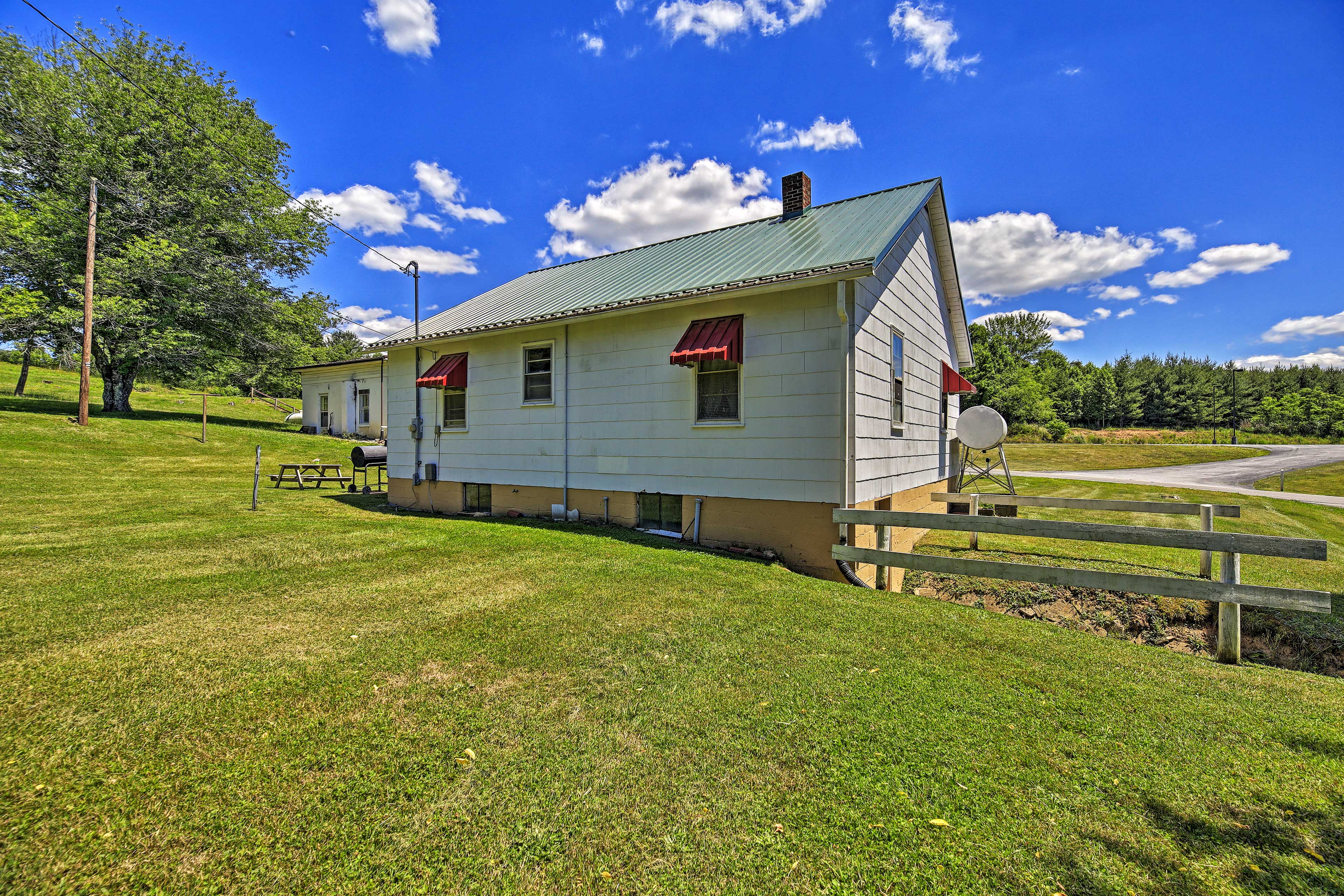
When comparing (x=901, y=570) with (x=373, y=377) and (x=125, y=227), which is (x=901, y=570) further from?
Answer: (x=125, y=227)

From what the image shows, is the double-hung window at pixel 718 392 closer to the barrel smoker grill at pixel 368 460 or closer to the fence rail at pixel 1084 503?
the fence rail at pixel 1084 503

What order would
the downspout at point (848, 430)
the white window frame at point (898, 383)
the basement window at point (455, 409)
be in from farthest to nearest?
1. the basement window at point (455, 409)
2. the white window frame at point (898, 383)
3. the downspout at point (848, 430)

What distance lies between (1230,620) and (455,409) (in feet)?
39.5

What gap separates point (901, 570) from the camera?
8.34 metres


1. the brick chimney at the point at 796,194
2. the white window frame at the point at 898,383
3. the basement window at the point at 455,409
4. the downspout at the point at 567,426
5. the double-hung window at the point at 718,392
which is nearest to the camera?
the double-hung window at the point at 718,392

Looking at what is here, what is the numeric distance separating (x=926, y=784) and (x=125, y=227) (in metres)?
31.4

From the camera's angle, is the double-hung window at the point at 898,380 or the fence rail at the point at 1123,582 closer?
the fence rail at the point at 1123,582

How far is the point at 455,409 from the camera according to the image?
11.4 metres

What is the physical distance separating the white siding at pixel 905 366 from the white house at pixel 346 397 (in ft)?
71.2

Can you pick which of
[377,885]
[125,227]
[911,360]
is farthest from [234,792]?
[125,227]

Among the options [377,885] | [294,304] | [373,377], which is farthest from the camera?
[294,304]

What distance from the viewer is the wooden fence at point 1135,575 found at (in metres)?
4.14

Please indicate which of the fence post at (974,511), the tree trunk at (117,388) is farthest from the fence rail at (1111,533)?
the tree trunk at (117,388)

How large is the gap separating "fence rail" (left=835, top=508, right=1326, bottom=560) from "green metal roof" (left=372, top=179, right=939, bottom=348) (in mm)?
3052
